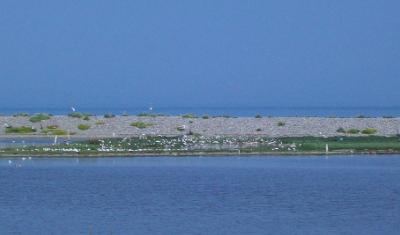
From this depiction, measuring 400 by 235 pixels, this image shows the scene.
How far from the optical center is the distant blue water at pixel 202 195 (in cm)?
2703

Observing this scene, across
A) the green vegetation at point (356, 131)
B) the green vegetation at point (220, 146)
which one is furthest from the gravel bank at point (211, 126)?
the green vegetation at point (220, 146)

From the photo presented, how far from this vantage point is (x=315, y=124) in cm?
6650

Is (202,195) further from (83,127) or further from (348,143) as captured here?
(83,127)

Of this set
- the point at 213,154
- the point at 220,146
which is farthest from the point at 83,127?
the point at 213,154

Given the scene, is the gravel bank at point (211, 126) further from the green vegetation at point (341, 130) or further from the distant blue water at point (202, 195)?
the distant blue water at point (202, 195)

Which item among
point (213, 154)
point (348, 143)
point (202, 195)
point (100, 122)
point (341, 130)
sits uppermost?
point (100, 122)

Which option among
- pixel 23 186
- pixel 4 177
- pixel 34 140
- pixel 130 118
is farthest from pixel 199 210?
pixel 130 118

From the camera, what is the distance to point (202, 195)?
34.3 m

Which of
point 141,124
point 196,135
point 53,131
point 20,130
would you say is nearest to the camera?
point 196,135

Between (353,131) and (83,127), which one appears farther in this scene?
(83,127)

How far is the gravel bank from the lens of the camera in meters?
62.7

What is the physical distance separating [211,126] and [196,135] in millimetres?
6163

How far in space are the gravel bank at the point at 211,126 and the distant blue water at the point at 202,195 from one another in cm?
1586

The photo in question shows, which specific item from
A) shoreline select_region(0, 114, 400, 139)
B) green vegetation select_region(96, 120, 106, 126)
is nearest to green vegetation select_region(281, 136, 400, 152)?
shoreline select_region(0, 114, 400, 139)
